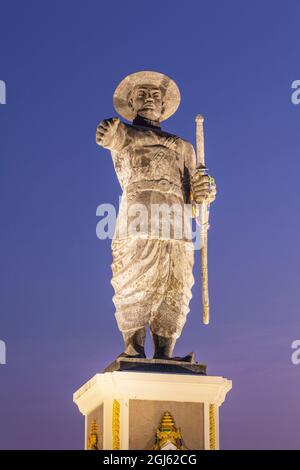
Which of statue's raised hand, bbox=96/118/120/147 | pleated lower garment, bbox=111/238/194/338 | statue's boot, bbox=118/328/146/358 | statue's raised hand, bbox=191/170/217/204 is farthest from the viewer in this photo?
statue's raised hand, bbox=191/170/217/204

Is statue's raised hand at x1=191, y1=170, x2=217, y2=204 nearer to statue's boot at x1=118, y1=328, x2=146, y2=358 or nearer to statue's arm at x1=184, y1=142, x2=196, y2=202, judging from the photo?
statue's arm at x1=184, y1=142, x2=196, y2=202

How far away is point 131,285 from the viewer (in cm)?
1180

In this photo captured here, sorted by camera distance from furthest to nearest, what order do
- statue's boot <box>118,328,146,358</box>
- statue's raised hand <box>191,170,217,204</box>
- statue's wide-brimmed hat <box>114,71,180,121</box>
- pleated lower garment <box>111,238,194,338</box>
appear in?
statue's wide-brimmed hat <box>114,71,180,121</box> → statue's raised hand <box>191,170,217,204</box> → pleated lower garment <box>111,238,194,338</box> → statue's boot <box>118,328,146,358</box>

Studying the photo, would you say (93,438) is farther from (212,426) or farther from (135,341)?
(212,426)

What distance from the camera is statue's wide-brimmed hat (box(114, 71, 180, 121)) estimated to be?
41.5 ft

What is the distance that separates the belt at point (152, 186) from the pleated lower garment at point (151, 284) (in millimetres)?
605

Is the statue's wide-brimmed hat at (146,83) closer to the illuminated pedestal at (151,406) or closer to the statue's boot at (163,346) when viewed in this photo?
the statue's boot at (163,346)

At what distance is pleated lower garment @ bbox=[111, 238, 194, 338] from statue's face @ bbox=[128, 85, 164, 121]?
171 centimetres

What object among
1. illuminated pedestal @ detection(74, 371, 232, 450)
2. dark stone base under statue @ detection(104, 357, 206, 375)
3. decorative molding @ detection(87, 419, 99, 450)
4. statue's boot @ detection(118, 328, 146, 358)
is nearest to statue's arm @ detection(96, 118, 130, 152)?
statue's boot @ detection(118, 328, 146, 358)

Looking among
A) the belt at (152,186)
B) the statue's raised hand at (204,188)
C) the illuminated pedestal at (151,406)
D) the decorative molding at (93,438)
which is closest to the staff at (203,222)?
the statue's raised hand at (204,188)

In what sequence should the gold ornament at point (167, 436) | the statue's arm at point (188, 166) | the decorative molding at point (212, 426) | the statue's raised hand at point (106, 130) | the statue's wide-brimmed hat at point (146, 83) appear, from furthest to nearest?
the statue's wide-brimmed hat at point (146, 83) < the statue's arm at point (188, 166) < the statue's raised hand at point (106, 130) < the decorative molding at point (212, 426) < the gold ornament at point (167, 436)

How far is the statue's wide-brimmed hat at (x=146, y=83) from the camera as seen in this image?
12641mm

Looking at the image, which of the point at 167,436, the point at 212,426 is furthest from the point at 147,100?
the point at 167,436
